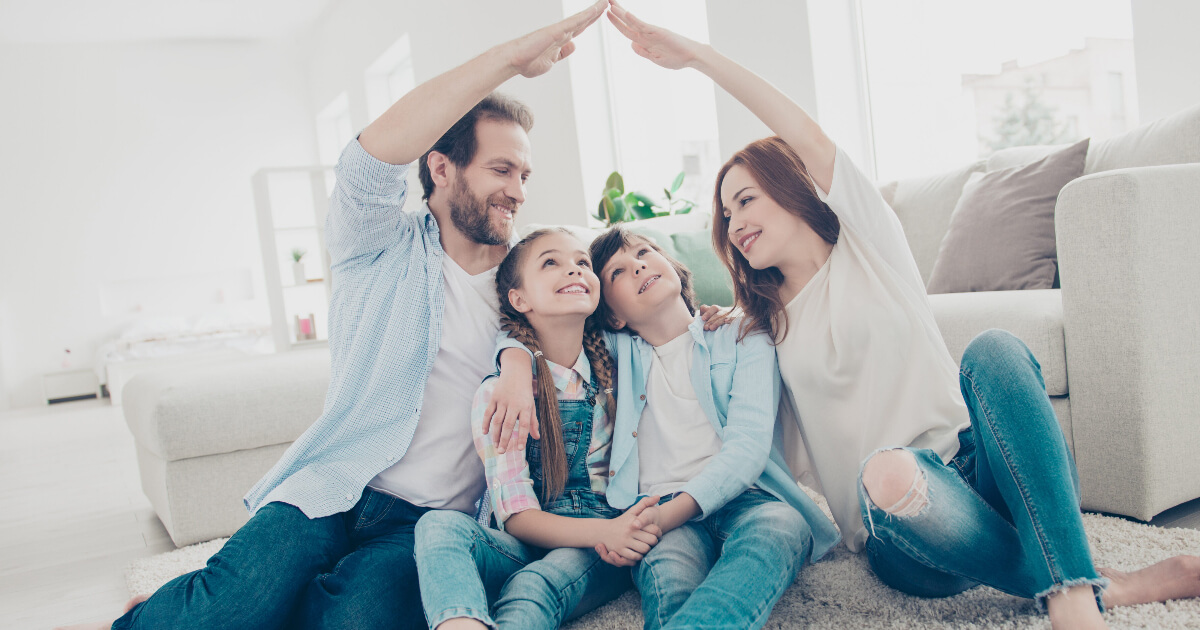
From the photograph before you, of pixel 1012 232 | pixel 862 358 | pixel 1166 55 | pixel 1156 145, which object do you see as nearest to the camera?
pixel 862 358

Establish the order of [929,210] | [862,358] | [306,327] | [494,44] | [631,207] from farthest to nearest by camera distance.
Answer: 1. [306,327]
2. [494,44]
3. [631,207]
4. [929,210]
5. [862,358]

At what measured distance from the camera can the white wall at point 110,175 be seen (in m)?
7.69

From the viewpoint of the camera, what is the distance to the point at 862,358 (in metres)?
1.26

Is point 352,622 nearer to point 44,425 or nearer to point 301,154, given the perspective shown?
point 44,425

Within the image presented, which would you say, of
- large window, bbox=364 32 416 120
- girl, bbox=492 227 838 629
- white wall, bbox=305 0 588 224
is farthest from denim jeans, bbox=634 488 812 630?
large window, bbox=364 32 416 120

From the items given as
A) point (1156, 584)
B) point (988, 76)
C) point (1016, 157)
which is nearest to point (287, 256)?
point (988, 76)

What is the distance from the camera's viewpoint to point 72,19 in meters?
7.15

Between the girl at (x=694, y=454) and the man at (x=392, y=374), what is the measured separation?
0.23 metres

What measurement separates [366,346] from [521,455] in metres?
0.34

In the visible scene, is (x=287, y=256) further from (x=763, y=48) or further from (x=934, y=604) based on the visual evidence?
(x=934, y=604)

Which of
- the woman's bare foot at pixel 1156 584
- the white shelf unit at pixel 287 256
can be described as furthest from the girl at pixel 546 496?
the white shelf unit at pixel 287 256

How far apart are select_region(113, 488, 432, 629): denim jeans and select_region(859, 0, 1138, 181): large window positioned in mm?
2641

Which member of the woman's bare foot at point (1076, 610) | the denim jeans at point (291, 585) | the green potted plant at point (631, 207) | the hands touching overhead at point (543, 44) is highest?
the hands touching overhead at point (543, 44)

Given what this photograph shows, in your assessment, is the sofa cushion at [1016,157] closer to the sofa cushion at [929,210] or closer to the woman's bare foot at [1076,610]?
the sofa cushion at [929,210]
